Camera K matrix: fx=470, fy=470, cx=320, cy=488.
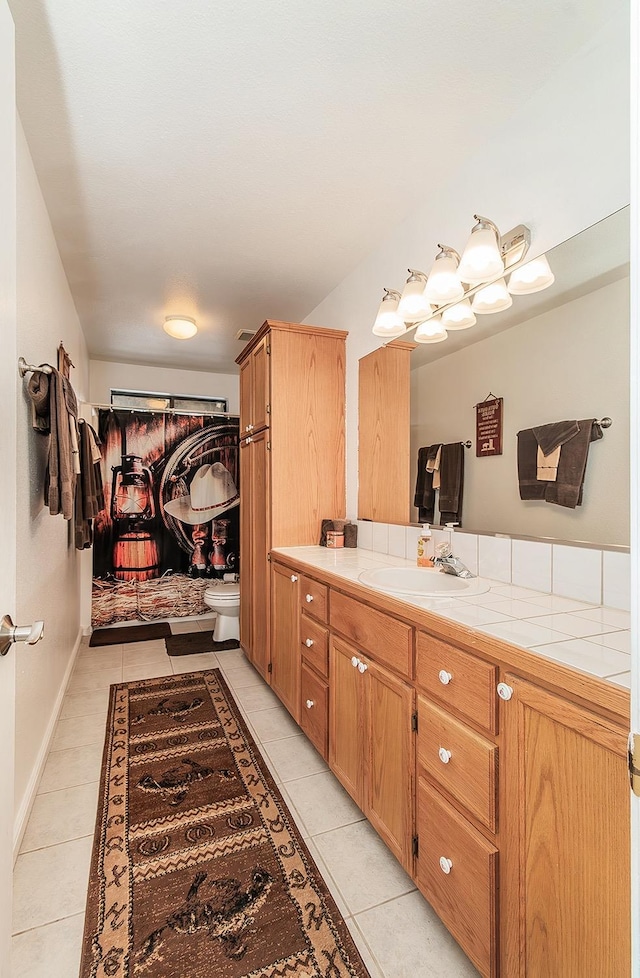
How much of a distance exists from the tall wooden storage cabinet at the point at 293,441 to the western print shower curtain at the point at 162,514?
1623 millimetres

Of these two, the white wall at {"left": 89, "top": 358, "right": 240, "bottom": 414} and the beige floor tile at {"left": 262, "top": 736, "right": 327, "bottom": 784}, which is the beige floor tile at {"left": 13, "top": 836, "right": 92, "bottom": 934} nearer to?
the beige floor tile at {"left": 262, "top": 736, "right": 327, "bottom": 784}

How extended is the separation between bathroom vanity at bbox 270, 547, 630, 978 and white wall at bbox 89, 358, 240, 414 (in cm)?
358

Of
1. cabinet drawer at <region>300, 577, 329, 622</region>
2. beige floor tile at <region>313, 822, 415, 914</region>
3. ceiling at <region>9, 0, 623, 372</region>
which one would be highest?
ceiling at <region>9, 0, 623, 372</region>

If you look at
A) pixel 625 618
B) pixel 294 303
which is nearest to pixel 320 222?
pixel 294 303

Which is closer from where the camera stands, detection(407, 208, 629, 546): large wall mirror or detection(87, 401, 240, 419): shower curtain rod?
detection(407, 208, 629, 546): large wall mirror

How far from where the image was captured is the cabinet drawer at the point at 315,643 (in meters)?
1.93

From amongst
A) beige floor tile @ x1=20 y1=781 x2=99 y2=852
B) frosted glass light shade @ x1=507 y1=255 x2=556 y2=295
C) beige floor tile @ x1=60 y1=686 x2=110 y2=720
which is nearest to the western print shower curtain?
beige floor tile @ x1=60 y1=686 x2=110 y2=720

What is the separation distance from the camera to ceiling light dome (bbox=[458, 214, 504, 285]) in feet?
5.24

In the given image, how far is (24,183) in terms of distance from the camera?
1.69m

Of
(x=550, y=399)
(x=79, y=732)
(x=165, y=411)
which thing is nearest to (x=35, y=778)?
(x=79, y=732)

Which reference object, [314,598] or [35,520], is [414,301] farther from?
[35,520]

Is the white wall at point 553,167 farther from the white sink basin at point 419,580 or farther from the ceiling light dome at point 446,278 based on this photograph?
the white sink basin at point 419,580

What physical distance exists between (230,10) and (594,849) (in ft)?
6.81

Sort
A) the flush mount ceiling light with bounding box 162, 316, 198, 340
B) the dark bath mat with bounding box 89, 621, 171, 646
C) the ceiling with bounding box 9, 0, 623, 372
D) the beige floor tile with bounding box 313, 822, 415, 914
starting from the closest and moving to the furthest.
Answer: the ceiling with bounding box 9, 0, 623, 372 → the beige floor tile with bounding box 313, 822, 415, 914 → the flush mount ceiling light with bounding box 162, 316, 198, 340 → the dark bath mat with bounding box 89, 621, 171, 646
